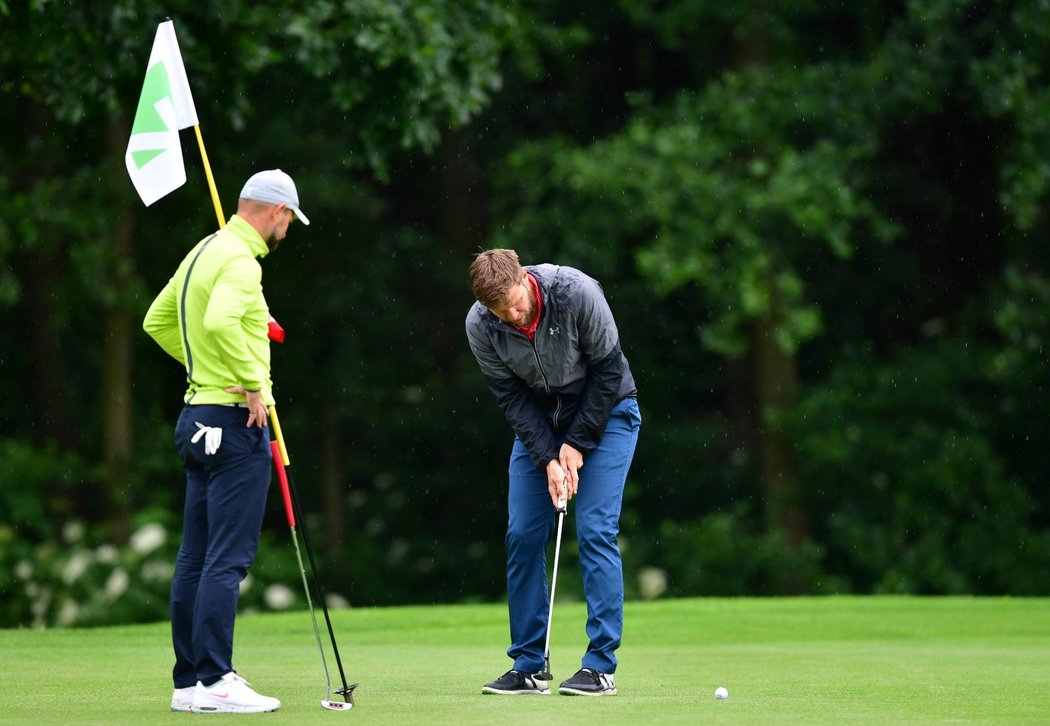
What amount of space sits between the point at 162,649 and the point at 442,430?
12.5 m

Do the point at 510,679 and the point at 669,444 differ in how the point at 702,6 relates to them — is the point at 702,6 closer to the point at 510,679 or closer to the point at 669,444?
the point at 669,444

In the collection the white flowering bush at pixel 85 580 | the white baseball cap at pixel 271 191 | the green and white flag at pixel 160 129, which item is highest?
the green and white flag at pixel 160 129

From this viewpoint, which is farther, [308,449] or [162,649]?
[308,449]

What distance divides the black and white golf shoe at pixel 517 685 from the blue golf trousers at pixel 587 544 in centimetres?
10

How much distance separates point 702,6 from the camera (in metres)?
18.8

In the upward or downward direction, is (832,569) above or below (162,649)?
below

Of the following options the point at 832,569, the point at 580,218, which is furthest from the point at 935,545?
the point at 580,218

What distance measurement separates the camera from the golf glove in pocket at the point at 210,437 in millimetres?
5629

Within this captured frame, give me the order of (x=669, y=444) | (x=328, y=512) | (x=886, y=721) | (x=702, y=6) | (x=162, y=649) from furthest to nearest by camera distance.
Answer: (x=328, y=512), (x=669, y=444), (x=702, y=6), (x=162, y=649), (x=886, y=721)

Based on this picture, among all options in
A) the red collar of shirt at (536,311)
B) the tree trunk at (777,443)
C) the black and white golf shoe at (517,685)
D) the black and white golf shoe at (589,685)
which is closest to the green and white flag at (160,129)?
the red collar of shirt at (536,311)

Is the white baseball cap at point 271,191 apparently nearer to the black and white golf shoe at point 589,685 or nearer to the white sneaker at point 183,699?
the white sneaker at point 183,699

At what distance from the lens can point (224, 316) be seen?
551 cm

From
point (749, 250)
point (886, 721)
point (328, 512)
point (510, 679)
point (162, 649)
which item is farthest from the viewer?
point (328, 512)

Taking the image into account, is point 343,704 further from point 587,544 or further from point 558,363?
point 558,363
